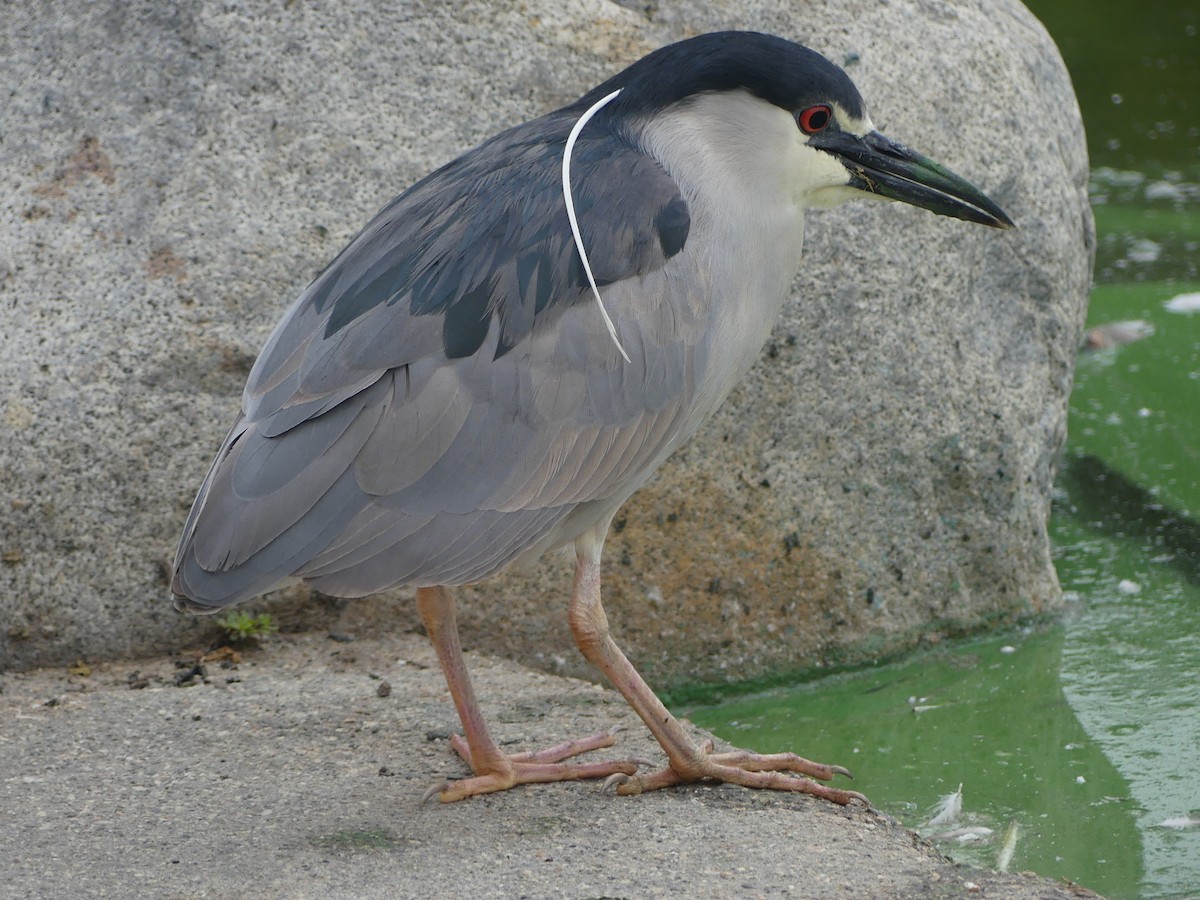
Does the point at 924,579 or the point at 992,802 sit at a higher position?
the point at 924,579

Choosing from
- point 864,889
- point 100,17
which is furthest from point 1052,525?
point 100,17

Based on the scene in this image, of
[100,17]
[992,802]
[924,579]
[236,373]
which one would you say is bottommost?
[992,802]

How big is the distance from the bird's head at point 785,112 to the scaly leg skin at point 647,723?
0.83m

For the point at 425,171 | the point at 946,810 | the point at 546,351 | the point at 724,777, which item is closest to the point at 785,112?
the point at 546,351

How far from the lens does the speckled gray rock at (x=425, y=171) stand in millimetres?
3570

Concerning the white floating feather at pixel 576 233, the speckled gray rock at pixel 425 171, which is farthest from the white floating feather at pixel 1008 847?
the white floating feather at pixel 576 233

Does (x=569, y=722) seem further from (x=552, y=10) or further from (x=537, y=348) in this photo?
(x=552, y=10)

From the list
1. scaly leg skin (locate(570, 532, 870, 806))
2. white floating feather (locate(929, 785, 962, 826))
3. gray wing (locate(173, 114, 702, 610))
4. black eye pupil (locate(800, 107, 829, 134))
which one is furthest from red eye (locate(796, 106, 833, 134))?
white floating feather (locate(929, 785, 962, 826))

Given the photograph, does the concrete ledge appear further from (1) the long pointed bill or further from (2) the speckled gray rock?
(1) the long pointed bill

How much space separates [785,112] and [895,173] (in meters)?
0.27

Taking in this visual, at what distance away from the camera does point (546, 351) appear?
2.79 m

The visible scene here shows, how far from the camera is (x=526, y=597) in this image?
3789 mm

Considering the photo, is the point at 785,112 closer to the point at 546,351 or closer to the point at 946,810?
the point at 546,351

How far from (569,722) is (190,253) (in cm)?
143
